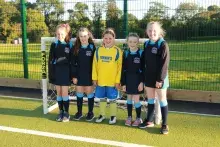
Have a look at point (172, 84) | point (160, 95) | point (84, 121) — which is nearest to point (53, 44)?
point (84, 121)

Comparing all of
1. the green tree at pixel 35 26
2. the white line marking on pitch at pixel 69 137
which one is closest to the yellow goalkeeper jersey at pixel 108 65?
the white line marking on pitch at pixel 69 137

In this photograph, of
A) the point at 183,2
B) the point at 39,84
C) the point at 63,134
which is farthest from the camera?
the point at 39,84

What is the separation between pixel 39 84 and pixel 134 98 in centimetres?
295

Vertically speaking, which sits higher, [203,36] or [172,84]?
[203,36]

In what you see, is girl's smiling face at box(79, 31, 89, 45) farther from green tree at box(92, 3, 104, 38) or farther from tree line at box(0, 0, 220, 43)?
green tree at box(92, 3, 104, 38)

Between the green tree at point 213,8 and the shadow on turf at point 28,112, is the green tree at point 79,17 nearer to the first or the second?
the shadow on turf at point 28,112

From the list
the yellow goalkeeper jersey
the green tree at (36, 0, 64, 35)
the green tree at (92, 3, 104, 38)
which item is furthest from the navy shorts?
the green tree at (36, 0, 64, 35)

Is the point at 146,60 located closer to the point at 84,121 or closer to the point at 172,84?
the point at 84,121

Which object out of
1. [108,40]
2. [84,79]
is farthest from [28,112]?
[108,40]

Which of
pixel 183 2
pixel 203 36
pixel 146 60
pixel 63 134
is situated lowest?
pixel 63 134

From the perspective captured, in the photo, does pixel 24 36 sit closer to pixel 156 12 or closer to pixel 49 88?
pixel 49 88

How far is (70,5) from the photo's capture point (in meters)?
6.51

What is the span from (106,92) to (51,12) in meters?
2.77

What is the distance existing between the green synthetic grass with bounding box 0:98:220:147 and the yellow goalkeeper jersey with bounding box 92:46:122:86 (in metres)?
0.74
